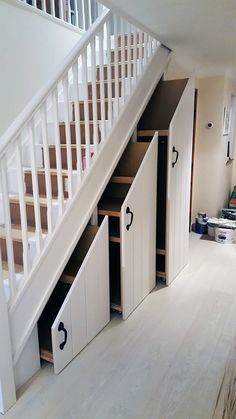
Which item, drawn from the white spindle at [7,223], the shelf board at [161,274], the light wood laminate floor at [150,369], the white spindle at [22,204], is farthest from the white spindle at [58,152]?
the shelf board at [161,274]

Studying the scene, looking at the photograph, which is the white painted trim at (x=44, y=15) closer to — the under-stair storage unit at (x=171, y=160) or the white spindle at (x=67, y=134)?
the under-stair storage unit at (x=171, y=160)

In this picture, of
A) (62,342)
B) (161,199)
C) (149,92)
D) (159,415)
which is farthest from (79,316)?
(149,92)

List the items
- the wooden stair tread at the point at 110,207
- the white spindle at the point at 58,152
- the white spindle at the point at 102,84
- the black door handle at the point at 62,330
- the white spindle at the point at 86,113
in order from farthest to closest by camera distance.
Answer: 1. the wooden stair tread at the point at 110,207
2. the white spindle at the point at 102,84
3. the white spindle at the point at 86,113
4. the black door handle at the point at 62,330
5. the white spindle at the point at 58,152

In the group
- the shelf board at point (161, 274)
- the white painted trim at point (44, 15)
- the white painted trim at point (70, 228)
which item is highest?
the white painted trim at point (44, 15)

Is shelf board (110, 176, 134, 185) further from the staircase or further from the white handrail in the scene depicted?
the white handrail

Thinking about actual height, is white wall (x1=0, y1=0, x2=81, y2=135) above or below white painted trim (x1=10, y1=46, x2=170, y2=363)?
above

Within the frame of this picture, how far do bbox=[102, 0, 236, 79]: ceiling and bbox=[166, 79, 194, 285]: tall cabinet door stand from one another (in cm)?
39

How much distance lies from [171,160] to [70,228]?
46.5 inches

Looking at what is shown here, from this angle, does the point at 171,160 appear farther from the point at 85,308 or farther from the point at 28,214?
the point at 85,308

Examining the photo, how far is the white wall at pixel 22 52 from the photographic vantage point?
2477mm

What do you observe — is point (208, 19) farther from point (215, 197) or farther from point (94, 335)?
point (215, 197)

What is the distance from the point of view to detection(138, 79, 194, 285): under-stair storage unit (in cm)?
272

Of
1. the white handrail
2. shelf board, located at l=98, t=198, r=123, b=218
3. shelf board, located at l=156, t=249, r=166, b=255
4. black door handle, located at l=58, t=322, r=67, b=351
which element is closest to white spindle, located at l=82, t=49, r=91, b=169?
the white handrail

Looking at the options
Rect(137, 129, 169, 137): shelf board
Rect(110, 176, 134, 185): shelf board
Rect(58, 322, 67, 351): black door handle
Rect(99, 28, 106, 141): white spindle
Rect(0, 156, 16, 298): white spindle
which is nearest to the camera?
Rect(0, 156, 16, 298): white spindle
